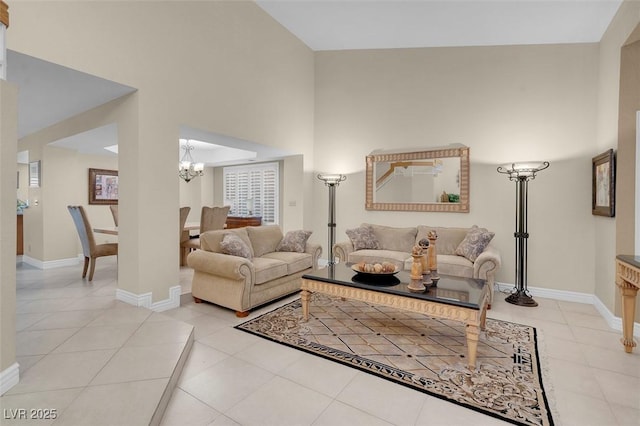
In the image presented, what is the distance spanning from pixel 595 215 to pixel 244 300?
4480mm

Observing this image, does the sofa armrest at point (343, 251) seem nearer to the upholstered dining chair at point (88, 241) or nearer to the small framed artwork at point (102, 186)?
the upholstered dining chair at point (88, 241)

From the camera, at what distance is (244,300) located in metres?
3.33

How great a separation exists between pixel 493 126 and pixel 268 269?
12.8ft

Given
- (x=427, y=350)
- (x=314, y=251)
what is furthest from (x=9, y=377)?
(x=314, y=251)

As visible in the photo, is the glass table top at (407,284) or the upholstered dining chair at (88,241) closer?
the glass table top at (407,284)

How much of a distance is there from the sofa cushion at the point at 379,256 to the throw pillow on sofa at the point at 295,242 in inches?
29.0

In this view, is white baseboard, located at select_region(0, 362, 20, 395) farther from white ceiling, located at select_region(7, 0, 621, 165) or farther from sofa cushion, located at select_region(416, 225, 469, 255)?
sofa cushion, located at select_region(416, 225, 469, 255)

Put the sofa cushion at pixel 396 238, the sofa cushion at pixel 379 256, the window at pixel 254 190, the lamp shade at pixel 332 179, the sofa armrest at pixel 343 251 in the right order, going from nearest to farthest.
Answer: the sofa cushion at pixel 379 256
the sofa armrest at pixel 343 251
the sofa cushion at pixel 396 238
the lamp shade at pixel 332 179
the window at pixel 254 190

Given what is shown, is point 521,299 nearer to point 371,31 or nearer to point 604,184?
point 604,184

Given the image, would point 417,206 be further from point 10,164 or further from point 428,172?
point 10,164

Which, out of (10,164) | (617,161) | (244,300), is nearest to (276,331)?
(244,300)

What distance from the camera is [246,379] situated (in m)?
2.20

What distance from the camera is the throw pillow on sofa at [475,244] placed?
3.97 meters

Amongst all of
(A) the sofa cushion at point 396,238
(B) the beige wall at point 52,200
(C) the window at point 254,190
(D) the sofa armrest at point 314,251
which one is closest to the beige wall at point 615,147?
(A) the sofa cushion at point 396,238
